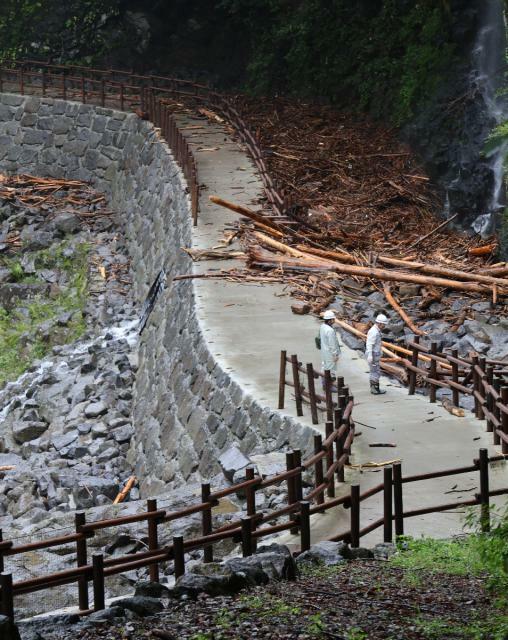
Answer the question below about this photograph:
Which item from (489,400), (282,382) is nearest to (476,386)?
(489,400)

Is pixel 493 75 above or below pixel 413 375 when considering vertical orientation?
above

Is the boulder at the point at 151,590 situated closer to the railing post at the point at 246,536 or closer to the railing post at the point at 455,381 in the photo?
the railing post at the point at 246,536

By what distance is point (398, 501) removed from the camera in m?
10.9

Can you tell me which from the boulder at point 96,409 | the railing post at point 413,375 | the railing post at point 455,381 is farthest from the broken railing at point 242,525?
the boulder at point 96,409

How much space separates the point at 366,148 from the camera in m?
27.8

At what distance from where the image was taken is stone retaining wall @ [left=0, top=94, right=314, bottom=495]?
1556cm

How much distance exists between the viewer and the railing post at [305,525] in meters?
10.3

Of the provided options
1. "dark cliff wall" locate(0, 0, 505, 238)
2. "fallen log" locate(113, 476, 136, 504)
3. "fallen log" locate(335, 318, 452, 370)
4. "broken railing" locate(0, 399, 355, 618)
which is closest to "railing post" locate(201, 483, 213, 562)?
"broken railing" locate(0, 399, 355, 618)

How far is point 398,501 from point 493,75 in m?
17.3

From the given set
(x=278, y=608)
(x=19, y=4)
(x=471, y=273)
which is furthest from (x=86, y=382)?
(x=19, y=4)

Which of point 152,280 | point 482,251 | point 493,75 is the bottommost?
point 152,280

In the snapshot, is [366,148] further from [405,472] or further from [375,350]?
[405,472]

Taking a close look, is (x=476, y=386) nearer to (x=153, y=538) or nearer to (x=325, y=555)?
(x=325, y=555)

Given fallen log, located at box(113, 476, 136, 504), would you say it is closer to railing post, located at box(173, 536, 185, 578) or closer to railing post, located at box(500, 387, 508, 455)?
railing post, located at box(500, 387, 508, 455)
